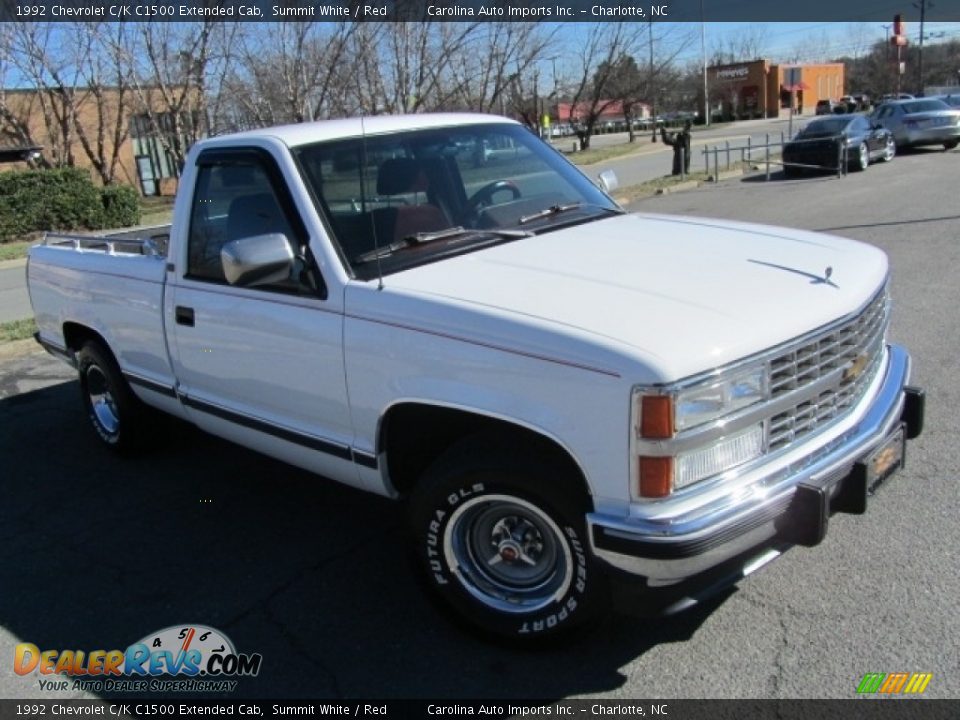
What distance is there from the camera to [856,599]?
10.8 feet

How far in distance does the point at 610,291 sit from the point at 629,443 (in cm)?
63

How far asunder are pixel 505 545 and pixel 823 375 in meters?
1.31

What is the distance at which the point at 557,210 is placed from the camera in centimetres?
414

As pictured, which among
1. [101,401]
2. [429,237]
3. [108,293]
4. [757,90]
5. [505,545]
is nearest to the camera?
[505,545]

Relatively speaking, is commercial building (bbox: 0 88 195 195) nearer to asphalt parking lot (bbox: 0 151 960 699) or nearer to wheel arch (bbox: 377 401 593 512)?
asphalt parking lot (bbox: 0 151 960 699)

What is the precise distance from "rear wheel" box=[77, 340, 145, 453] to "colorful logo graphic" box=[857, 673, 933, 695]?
4239 mm

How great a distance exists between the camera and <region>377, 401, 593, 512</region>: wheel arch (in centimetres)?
284

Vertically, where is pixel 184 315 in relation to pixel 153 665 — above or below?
above

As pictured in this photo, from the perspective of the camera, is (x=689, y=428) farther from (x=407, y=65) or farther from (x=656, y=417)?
(x=407, y=65)

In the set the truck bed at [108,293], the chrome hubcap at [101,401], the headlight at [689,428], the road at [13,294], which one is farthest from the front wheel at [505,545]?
the road at [13,294]

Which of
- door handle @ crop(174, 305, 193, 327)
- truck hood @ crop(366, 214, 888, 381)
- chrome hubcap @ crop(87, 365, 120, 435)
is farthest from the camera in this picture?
chrome hubcap @ crop(87, 365, 120, 435)

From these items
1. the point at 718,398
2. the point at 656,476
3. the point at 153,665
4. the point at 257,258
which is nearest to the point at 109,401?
the point at 153,665

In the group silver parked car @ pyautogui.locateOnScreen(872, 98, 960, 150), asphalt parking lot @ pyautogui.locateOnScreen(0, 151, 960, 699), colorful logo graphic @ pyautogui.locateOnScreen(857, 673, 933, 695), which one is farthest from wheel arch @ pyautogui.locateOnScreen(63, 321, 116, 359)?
silver parked car @ pyautogui.locateOnScreen(872, 98, 960, 150)

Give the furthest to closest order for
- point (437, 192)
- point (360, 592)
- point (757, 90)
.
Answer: point (757, 90) < point (437, 192) < point (360, 592)
